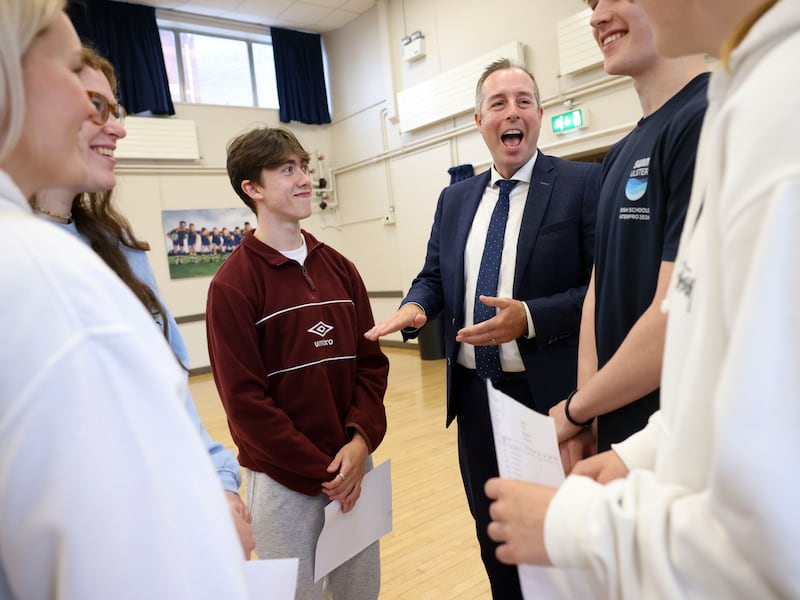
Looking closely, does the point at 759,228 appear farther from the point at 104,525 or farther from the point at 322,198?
the point at 322,198

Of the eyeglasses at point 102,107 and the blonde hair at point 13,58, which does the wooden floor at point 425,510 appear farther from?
the blonde hair at point 13,58

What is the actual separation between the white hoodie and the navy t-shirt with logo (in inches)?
21.8

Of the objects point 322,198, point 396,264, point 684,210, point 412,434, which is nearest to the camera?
point 684,210

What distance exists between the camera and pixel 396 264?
28.9 feet

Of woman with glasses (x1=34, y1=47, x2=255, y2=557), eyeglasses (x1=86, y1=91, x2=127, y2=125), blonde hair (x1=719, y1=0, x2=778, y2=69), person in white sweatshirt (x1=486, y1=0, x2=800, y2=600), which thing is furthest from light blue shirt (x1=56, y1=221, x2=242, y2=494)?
blonde hair (x1=719, y1=0, x2=778, y2=69)

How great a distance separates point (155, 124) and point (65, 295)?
8.39 meters

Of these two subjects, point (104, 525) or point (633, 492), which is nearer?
point (104, 525)

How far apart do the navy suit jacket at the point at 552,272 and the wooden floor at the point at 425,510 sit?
0.98m

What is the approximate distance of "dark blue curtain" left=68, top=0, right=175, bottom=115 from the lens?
7.39m

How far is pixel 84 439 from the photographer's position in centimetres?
54

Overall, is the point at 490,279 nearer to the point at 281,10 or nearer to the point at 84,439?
the point at 84,439

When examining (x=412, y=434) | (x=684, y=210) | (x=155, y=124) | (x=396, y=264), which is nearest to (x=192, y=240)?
(x=155, y=124)

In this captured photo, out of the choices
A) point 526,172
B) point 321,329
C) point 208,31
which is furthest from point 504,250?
point 208,31

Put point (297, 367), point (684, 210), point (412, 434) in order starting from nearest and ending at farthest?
point (684, 210)
point (297, 367)
point (412, 434)
